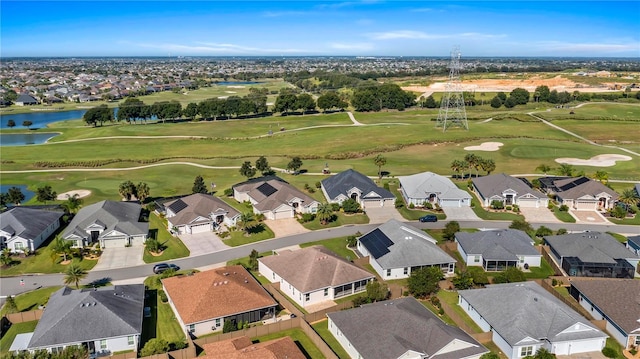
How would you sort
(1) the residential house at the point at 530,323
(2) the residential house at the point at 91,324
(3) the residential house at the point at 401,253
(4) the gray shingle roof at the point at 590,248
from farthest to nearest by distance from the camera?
(4) the gray shingle roof at the point at 590,248, (3) the residential house at the point at 401,253, (1) the residential house at the point at 530,323, (2) the residential house at the point at 91,324

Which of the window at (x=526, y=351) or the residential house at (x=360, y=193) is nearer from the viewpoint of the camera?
the window at (x=526, y=351)

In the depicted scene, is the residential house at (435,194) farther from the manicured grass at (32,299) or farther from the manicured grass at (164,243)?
the manicured grass at (32,299)

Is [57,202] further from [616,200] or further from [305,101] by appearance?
[305,101]

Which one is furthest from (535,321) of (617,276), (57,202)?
(57,202)

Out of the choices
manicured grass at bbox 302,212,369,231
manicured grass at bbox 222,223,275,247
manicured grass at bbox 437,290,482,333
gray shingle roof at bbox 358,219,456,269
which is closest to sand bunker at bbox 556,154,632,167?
manicured grass at bbox 302,212,369,231

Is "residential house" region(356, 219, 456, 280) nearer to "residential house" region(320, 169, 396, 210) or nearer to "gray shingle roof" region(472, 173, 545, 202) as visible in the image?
"residential house" region(320, 169, 396, 210)

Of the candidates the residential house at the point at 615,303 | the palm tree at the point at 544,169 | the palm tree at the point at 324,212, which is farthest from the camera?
the palm tree at the point at 544,169

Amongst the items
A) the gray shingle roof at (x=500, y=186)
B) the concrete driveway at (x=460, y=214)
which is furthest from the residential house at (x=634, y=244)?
the concrete driveway at (x=460, y=214)
